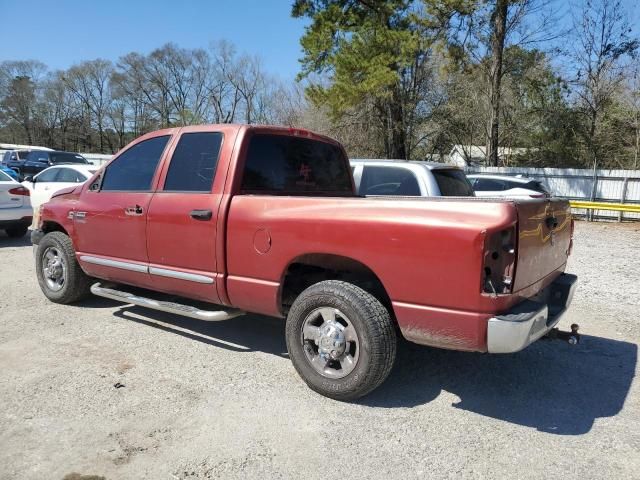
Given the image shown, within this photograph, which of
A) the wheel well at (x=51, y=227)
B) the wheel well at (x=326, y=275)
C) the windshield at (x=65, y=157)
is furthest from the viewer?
the windshield at (x=65, y=157)

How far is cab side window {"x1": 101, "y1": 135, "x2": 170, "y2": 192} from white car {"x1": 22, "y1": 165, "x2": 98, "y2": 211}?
25.1ft

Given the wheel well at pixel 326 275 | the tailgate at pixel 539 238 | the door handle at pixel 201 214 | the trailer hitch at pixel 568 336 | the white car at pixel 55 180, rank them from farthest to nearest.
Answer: the white car at pixel 55 180 < the door handle at pixel 201 214 < the trailer hitch at pixel 568 336 < the wheel well at pixel 326 275 < the tailgate at pixel 539 238

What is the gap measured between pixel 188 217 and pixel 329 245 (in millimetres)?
1382

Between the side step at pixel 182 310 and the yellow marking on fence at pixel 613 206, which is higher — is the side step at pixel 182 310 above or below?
above

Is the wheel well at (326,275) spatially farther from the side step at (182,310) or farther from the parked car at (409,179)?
the parked car at (409,179)

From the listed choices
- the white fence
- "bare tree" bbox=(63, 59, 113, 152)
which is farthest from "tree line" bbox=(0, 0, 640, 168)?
"bare tree" bbox=(63, 59, 113, 152)

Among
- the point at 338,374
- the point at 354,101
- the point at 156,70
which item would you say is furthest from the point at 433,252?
the point at 156,70

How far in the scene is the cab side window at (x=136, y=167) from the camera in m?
4.78

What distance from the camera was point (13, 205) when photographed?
392 inches

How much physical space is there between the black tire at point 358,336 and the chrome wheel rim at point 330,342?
23 mm

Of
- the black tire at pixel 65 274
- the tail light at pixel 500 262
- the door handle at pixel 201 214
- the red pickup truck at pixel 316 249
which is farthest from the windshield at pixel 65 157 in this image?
the tail light at pixel 500 262

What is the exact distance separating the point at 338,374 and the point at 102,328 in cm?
267

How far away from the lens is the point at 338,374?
140 inches

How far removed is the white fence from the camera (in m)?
19.1
